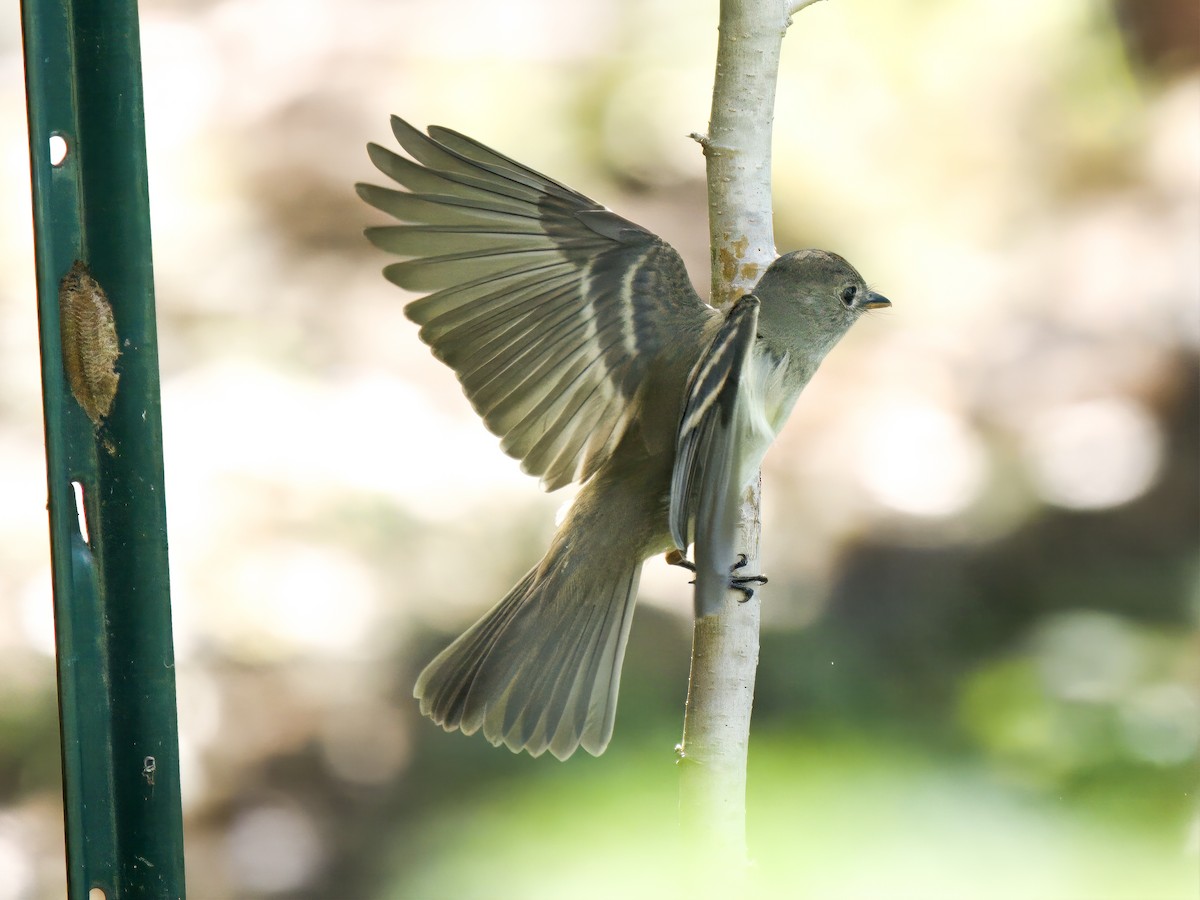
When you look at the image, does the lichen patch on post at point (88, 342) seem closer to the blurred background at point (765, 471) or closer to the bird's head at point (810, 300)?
the bird's head at point (810, 300)

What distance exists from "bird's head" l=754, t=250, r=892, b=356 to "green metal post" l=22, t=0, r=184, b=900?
29.1 inches

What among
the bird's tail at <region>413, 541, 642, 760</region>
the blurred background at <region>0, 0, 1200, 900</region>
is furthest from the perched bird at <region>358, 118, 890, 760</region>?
the blurred background at <region>0, 0, 1200, 900</region>

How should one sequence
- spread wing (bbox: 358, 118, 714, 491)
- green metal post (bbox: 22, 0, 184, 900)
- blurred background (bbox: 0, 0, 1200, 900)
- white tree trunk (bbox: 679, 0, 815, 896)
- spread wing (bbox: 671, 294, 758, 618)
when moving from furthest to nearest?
blurred background (bbox: 0, 0, 1200, 900) → spread wing (bbox: 358, 118, 714, 491) → white tree trunk (bbox: 679, 0, 815, 896) → spread wing (bbox: 671, 294, 758, 618) → green metal post (bbox: 22, 0, 184, 900)

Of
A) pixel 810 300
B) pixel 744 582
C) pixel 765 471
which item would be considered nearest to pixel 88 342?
pixel 744 582

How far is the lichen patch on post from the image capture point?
1.13m

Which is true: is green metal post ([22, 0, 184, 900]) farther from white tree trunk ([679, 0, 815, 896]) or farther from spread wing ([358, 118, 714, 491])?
white tree trunk ([679, 0, 815, 896])

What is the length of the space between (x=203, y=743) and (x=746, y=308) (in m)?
1.88

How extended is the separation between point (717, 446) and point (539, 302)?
16.9 inches

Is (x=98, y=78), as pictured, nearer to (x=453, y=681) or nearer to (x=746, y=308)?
(x=746, y=308)

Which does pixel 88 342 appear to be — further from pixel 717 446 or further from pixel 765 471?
pixel 765 471

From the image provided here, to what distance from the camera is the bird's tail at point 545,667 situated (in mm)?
1667

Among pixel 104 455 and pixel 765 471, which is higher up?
pixel 765 471

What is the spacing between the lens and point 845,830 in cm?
206

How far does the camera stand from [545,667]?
170 cm
